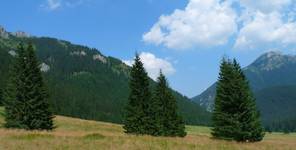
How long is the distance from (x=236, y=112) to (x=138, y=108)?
11787mm

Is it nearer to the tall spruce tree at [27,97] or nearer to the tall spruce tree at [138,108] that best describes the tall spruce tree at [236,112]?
the tall spruce tree at [138,108]

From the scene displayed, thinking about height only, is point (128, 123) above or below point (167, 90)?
below

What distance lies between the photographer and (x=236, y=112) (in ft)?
141

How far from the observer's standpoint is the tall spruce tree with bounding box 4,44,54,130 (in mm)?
45781

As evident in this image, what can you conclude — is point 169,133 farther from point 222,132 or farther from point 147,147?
point 147,147

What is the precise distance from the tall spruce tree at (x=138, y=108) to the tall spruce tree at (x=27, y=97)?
31.3ft

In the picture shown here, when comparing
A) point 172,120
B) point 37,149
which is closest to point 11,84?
point 172,120

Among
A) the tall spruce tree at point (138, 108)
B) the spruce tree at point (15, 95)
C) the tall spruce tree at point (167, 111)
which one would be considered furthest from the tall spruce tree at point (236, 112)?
the spruce tree at point (15, 95)

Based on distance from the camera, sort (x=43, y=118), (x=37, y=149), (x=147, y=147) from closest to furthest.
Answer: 1. (x=37, y=149)
2. (x=147, y=147)
3. (x=43, y=118)

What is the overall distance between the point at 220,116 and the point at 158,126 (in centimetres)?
886

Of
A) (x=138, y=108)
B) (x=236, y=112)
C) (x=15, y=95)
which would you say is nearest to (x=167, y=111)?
(x=138, y=108)

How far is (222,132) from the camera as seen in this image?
1727 inches

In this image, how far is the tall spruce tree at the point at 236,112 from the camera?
4225cm

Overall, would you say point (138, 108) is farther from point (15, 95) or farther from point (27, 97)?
point (15, 95)
